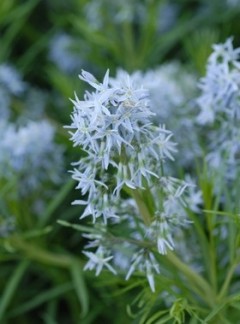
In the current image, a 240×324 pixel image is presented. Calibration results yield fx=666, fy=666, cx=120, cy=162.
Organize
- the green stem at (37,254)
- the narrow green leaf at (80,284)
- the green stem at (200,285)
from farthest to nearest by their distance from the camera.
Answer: the green stem at (37,254) → the narrow green leaf at (80,284) → the green stem at (200,285)

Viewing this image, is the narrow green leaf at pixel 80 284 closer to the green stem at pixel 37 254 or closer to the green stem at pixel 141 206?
the green stem at pixel 37 254

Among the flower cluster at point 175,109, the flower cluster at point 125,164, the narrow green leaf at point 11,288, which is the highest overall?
the flower cluster at point 175,109

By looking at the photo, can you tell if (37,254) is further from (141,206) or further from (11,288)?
(141,206)

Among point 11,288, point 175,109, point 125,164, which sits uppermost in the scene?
point 175,109

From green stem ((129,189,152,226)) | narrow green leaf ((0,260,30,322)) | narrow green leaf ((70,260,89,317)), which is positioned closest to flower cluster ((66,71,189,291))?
green stem ((129,189,152,226))

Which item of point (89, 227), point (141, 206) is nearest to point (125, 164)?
point (141, 206)

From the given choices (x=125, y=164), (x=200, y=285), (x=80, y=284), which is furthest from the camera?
(x=80, y=284)

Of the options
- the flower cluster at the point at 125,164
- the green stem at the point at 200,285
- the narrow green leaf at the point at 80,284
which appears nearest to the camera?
the flower cluster at the point at 125,164

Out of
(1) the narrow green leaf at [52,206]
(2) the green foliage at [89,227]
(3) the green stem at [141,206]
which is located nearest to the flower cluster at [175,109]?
(2) the green foliage at [89,227]
